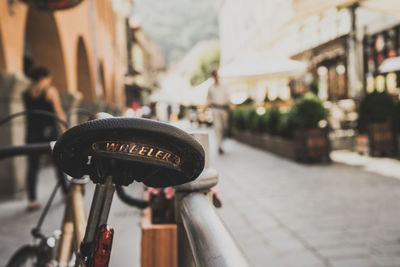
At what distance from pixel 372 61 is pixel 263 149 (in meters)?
7.00

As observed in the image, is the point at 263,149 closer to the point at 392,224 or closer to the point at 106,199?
the point at 392,224

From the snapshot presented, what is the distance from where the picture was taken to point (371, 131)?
341 inches

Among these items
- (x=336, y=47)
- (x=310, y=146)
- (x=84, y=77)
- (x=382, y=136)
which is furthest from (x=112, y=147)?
(x=336, y=47)

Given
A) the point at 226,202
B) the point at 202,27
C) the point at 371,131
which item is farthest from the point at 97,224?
the point at 202,27

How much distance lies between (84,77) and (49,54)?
3631 mm

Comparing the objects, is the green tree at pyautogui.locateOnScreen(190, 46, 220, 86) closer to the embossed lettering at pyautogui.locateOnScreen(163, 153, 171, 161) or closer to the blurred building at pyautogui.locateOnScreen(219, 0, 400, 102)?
the blurred building at pyautogui.locateOnScreen(219, 0, 400, 102)

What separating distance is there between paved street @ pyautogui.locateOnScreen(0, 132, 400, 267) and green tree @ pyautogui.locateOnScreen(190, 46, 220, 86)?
169 ft

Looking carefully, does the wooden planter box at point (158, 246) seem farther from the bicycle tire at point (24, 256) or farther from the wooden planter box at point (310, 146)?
the wooden planter box at point (310, 146)

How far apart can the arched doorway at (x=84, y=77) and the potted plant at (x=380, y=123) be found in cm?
857

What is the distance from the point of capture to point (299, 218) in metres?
4.20

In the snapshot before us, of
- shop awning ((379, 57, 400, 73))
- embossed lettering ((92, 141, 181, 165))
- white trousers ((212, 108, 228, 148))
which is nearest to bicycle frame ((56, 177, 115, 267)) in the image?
embossed lettering ((92, 141, 181, 165))

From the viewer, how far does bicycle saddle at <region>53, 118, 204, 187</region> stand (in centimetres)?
82

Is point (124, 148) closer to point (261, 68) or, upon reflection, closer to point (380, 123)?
point (380, 123)

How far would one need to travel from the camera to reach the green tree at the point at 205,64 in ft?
189
